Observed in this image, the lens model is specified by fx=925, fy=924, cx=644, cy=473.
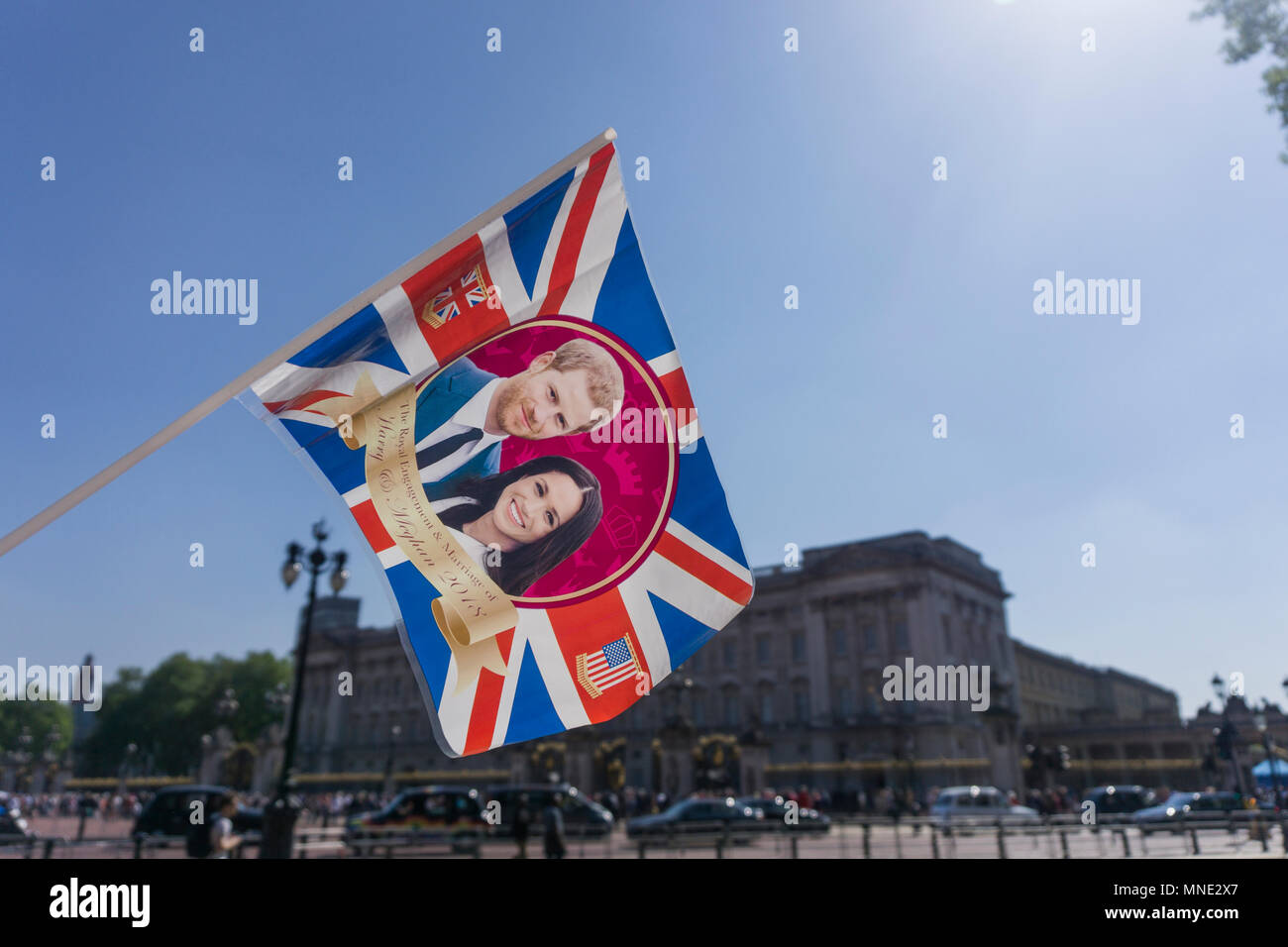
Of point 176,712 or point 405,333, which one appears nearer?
point 405,333

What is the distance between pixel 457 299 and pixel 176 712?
9177cm

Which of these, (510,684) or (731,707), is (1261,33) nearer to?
(510,684)

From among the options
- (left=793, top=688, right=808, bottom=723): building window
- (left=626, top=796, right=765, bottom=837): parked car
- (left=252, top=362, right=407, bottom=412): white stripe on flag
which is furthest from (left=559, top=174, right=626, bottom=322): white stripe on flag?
(left=793, top=688, right=808, bottom=723): building window

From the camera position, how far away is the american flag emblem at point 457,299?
360 centimetres

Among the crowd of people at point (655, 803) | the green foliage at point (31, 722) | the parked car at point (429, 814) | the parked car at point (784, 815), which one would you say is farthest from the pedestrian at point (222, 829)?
the green foliage at point (31, 722)

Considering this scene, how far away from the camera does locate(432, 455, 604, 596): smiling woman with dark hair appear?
11.9 ft

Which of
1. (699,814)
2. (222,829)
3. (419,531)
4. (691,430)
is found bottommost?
(699,814)

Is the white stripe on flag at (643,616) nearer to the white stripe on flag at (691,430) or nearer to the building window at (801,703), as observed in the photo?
the white stripe on flag at (691,430)

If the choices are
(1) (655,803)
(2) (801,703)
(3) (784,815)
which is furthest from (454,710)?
(2) (801,703)

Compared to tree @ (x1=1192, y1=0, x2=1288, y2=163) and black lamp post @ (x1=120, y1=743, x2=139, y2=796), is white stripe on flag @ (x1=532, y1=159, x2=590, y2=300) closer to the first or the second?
tree @ (x1=1192, y1=0, x2=1288, y2=163)

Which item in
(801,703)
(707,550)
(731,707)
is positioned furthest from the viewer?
(731,707)

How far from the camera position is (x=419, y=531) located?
361 centimetres
